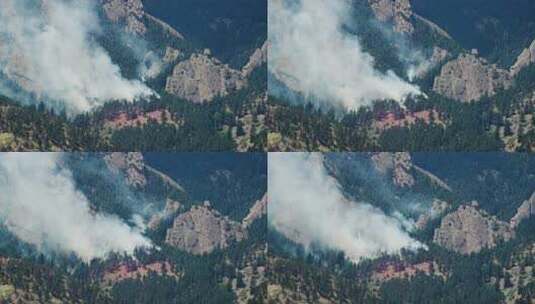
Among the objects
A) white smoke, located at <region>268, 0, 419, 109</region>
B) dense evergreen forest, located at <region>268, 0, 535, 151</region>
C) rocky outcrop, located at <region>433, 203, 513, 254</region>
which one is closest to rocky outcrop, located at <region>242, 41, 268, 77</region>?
white smoke, located at <region>268, 0, 419, 109</region>

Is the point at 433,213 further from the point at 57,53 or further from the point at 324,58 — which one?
the point at 57,53

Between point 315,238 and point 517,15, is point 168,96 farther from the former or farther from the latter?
point 517,15

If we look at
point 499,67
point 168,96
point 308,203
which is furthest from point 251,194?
point 499,67

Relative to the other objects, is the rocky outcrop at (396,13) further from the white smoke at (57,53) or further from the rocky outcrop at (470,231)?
the white smoke at (57,53)

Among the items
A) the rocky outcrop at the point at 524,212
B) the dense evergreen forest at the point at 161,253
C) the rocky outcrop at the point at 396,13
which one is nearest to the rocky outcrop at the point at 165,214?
the dense evergreen forest at the point at 161,253

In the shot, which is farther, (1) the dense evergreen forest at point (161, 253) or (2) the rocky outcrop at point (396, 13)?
(2) the rocky outcrop at point (396, 13)

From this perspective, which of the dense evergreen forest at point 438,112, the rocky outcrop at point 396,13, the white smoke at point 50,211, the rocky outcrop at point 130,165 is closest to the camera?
the white smoke at point 50,211

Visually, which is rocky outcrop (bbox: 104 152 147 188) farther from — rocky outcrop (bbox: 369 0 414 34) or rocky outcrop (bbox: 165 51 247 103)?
rocky outcrop (bbox: 369 0 414 34)

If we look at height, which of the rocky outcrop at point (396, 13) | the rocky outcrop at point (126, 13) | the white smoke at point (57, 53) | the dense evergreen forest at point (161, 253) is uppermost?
the rocky outcrop at point (396, 13)
